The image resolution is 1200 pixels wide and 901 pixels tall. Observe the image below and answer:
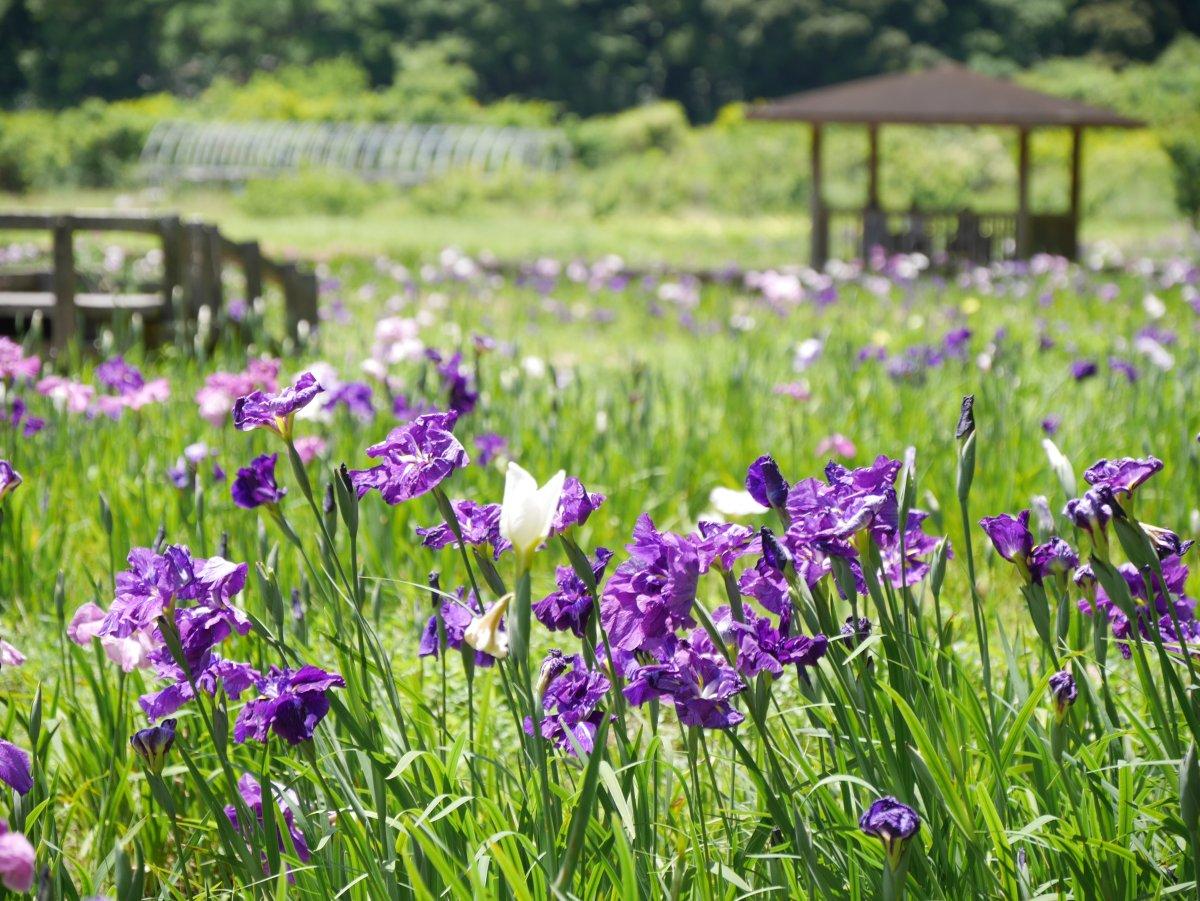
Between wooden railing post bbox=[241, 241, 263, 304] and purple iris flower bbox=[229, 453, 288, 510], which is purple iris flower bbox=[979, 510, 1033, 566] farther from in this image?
wooden railing post bbox=[241, 241, 263, 304]

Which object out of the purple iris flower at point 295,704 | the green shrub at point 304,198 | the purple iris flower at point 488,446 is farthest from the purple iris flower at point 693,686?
the green shrub at point 304,198

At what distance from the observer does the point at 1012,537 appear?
1.36 metres

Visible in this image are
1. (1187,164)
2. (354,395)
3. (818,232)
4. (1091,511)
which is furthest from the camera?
(1187,164)

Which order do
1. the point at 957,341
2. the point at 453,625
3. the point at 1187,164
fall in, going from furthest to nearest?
the point at 1187,164
the point at 957,341
the point at 453,625

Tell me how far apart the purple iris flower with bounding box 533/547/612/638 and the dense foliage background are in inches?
1674

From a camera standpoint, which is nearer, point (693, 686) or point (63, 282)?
point (693, 686)

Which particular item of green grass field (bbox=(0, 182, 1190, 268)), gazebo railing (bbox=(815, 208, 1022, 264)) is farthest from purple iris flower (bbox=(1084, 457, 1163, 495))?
gazebo railing (bbox=(815, 208, 1022, 264))

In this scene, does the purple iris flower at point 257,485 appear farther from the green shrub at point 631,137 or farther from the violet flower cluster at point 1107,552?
the green shrub at point 631,137

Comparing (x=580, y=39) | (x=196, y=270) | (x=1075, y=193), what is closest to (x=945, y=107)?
(x=1075, y=193)

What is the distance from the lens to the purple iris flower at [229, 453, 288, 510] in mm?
1617

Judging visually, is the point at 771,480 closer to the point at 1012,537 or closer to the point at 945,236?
the point at 1012,537

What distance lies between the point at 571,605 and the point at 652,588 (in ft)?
0.51

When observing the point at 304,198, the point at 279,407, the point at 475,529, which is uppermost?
the point at 279,407

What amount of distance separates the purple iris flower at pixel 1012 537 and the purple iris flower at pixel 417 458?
0.55 meters
